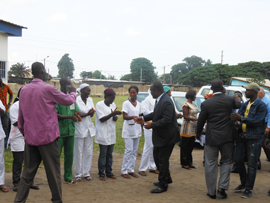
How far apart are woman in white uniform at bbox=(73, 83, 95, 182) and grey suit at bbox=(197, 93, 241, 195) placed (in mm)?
2421

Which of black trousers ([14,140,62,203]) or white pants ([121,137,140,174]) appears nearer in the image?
black trousers ([14,140,62,203])

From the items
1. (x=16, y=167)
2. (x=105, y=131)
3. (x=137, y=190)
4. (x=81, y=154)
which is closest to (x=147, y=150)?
(x=105, y=131)

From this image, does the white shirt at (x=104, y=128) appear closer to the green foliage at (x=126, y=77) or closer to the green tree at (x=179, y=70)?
the green foliage at (x=126, y=77)

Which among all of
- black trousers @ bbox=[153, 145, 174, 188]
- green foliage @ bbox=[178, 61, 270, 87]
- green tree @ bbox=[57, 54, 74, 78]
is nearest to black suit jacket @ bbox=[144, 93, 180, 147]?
black trousers @ bbox=[153, 145, 174, 188]

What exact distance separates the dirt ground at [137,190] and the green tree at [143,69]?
93.7 metres

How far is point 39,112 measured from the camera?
4109mm

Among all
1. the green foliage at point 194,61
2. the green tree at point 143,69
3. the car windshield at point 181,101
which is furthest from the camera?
the green foliage at point 194,61

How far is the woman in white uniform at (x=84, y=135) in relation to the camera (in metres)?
6.10

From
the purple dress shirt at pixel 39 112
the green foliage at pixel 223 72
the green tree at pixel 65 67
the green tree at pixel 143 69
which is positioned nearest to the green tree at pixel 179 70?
the green tree at pixel 143 69

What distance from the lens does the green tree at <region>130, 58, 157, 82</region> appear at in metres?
102

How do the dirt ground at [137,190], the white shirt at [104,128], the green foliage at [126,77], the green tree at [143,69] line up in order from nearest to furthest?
the dirt ground at [137,190], the white shirt at [104,128], the green tree at [143,69], the green foliage at [126,77]

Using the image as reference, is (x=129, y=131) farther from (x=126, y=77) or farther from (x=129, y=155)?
(x=126, y=77)

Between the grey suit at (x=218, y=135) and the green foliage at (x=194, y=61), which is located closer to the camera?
the grey suit at (x=218, y=135)

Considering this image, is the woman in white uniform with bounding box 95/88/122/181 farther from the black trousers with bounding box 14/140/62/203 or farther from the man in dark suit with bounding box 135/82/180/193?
the black trousers with bounding box 14/140/62/203
